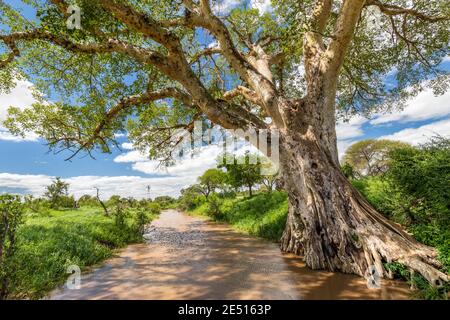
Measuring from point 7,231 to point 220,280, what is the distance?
414cm

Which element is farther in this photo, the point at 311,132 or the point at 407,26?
the point at 407,26

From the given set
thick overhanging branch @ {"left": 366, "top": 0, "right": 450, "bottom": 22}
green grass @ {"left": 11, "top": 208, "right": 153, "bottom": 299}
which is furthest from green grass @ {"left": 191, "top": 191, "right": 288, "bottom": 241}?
thick overhanging branch @ {"left": 366, "top": 0, "right": 450, "bottom": 22}

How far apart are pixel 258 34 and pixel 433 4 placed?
7.16 metres

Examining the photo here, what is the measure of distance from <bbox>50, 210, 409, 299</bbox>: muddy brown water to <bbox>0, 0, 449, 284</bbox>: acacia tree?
67cm

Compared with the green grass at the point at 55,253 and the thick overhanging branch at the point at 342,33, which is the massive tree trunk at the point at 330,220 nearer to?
the thick overhanging branch at the point at 342,33

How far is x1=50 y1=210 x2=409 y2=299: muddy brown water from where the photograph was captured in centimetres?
456

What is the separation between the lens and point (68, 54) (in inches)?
386

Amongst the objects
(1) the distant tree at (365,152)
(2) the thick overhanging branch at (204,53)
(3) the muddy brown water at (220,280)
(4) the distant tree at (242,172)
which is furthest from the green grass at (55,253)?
(1) the distant tree at (365,152)

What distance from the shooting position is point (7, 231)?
14.4 ft

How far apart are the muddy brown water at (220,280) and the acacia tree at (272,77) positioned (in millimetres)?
673

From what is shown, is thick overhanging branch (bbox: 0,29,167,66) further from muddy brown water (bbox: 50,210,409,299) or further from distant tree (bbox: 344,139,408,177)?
distant tree (bbox: 344,139,408,177)

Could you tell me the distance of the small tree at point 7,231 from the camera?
415 cm
